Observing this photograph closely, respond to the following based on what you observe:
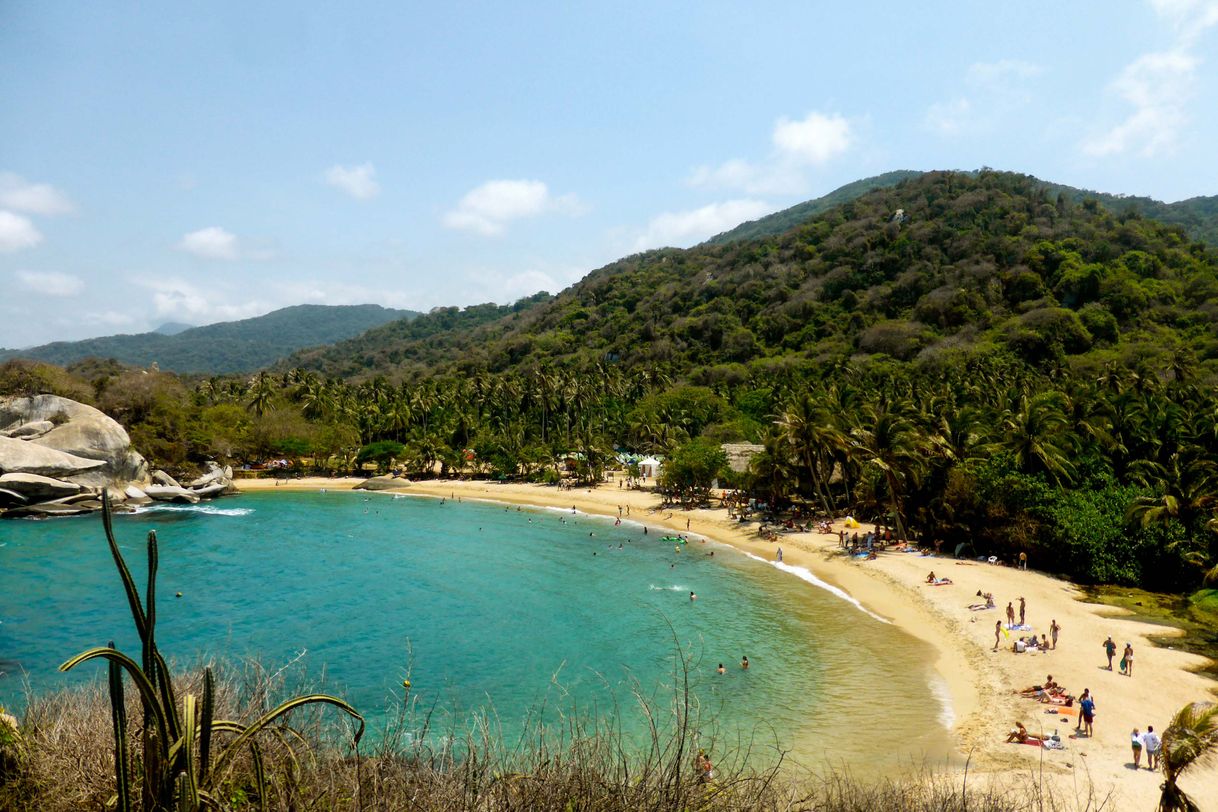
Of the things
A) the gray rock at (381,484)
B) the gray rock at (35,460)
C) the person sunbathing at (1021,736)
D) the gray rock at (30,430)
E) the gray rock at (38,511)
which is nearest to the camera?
the person sunbathing at (1021,736)

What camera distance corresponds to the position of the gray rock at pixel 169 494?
190ft

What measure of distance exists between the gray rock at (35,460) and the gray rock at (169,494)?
563 cm

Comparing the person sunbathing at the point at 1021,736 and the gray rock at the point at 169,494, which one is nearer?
the person sunbathing at the point at 1021,736

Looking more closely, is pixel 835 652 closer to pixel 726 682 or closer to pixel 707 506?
pixel 726 682

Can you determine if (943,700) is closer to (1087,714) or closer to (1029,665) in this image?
(1087,714)

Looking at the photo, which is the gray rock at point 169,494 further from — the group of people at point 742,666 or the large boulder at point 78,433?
the group of people at point 742,666

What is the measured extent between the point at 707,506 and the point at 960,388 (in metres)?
25.2

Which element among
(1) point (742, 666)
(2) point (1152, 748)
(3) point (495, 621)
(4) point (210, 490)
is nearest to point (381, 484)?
(4) point (210, 490)

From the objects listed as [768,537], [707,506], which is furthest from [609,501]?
[768,537]

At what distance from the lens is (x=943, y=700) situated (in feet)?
68.4

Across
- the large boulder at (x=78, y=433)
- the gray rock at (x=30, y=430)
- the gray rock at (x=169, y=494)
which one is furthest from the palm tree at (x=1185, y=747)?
the gray rock at (x=30, y=430)

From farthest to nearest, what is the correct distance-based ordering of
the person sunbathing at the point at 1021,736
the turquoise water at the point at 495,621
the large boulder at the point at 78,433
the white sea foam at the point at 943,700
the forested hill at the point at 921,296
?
the forested hill at the point at 921,296, the large boulder at the point at 78,433, the turquoise water at the point at 495,621, the white sea foam at the point at 943,700, the person sunbathing at the point at 1021,736

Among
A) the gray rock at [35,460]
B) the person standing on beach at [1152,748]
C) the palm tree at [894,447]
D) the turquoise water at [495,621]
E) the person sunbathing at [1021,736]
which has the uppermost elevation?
the palm tree at [894,447]

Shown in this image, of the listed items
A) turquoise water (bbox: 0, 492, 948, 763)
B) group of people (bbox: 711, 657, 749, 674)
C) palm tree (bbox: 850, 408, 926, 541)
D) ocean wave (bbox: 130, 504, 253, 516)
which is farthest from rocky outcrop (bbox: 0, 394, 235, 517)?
palm tree (bbox: 850, 408, 926, 541)
